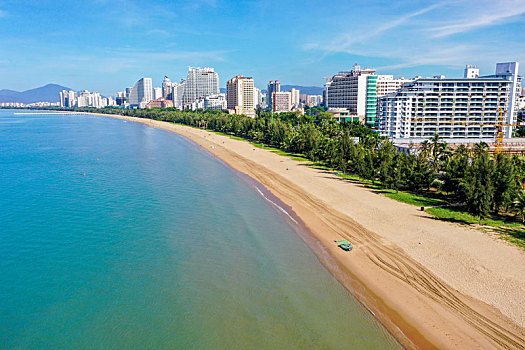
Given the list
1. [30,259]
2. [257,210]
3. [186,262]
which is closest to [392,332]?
[186,262]

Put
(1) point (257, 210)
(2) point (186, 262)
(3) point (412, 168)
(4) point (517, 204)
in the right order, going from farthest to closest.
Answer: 1. (3) point (412, 168)
2. (1) point (257, 210)
3. (4) point (517, 204)
4. (2) point (186, 262)

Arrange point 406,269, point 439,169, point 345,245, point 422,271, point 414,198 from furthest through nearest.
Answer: point 439,169 → point 414,198 → point 345,245 → point 406,269 → point 422,271

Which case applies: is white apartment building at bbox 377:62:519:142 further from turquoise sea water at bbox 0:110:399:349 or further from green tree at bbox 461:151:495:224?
turquoise sea water at bbox 0:110:399:349

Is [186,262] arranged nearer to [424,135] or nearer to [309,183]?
[309,183]

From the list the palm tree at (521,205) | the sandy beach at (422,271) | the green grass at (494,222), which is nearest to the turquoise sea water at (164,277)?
the sandy beach at (422,271)

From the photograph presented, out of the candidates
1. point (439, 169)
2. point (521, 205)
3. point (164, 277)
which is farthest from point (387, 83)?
point (164, 277)

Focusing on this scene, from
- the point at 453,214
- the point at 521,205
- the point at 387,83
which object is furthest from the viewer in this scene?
the point at 387,83

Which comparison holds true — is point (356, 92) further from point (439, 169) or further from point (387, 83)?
point (439, 169)
